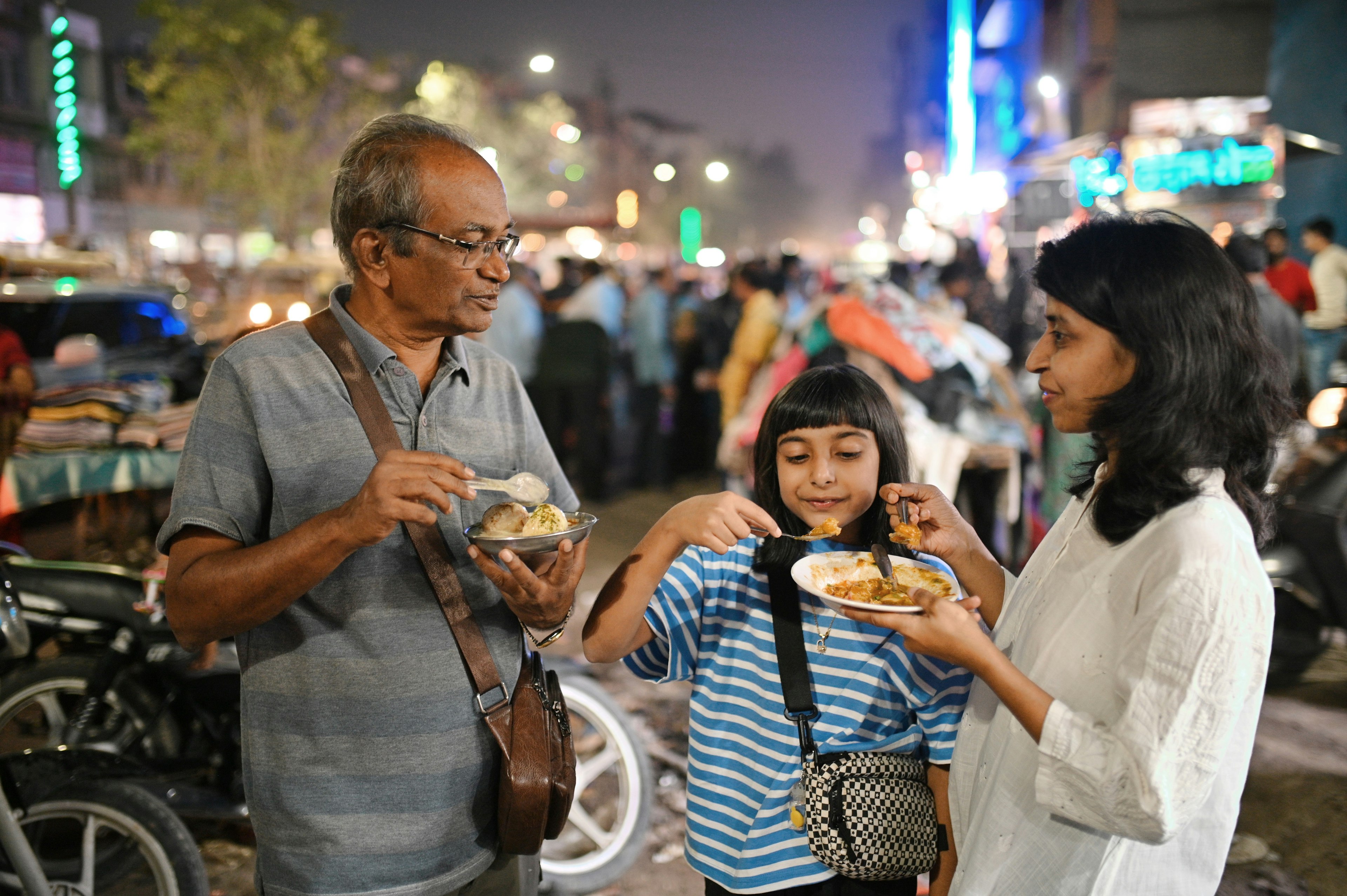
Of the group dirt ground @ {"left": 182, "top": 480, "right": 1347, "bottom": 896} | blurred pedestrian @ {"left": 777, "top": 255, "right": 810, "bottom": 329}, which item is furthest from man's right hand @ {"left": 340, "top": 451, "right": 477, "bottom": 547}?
blurred pedestrian @ {"left": 777, "top": 255, "right": 810, "bottom": 329}

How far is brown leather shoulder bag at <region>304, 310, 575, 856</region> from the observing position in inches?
71.7

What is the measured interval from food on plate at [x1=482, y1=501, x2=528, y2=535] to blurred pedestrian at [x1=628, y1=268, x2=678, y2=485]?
9311 millimetres

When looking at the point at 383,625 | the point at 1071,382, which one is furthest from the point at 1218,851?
the point at 383,625

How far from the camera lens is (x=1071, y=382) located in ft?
5.50

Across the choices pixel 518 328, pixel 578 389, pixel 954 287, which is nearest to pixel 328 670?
pixel 954 287

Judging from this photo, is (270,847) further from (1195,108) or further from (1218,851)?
(1195,108)

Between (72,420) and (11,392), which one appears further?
(11,392)

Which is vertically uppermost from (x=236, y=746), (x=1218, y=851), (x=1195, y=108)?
(x=1195, y=108)

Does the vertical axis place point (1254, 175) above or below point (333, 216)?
above

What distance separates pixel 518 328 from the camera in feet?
32.7

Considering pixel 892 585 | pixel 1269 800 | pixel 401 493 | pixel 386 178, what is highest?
pixel 386 178

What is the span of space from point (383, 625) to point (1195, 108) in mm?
17110

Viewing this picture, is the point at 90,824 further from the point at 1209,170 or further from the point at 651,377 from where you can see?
the point at 1209,170

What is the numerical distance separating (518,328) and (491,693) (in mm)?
8411
